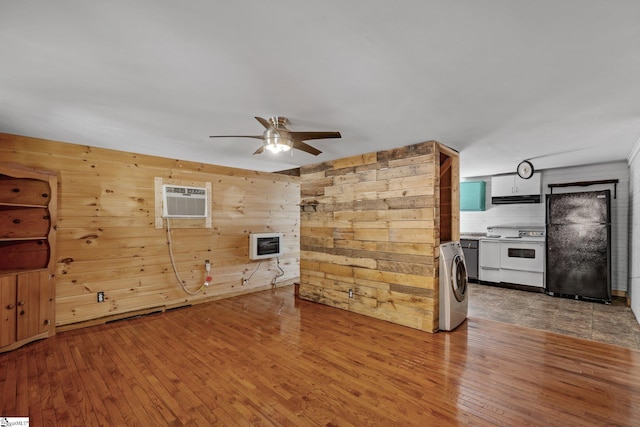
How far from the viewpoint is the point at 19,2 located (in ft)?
4.25

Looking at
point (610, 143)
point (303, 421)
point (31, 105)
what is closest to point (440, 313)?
point (303, 421)

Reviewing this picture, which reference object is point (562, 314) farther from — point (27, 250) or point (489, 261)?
point (27, 250)

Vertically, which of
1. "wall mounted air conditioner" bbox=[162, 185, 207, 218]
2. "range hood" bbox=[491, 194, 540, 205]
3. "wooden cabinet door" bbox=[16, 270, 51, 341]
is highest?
"range hood" bbox=[491, 194, 540, 205]

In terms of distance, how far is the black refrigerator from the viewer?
4613 millimetres

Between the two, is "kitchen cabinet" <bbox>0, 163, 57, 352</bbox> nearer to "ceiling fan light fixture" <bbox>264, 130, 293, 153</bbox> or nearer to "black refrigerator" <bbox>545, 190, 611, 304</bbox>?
"ceiling fan light fixture" <bbox>264, 130, 293, 153</bbox>

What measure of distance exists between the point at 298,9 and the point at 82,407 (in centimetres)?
285

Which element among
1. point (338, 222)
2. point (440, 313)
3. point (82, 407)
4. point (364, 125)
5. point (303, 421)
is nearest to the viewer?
point (303, 421)

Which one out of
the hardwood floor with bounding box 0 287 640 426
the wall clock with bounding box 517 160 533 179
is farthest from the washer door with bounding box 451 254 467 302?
the wall clock with bounding box 517 160 533 179

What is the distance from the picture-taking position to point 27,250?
10.7 ft

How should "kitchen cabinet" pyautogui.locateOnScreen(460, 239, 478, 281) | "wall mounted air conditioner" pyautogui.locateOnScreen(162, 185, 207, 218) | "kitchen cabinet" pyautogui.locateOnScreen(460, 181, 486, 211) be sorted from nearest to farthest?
"wall mounted air conditioner" pyautogui.locateOnScreen(162, 185, 207, 218) < "kitchen cabinet" pyautogui.locateOnScreen(460, 239, 478, 281) < "kitchen cabinet" pyautogui.locateOnScreen(460, 181, 486, 211)

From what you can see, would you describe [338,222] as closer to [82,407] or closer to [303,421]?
[303,421]

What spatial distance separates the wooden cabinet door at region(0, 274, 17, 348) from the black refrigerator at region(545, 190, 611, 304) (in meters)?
7.30

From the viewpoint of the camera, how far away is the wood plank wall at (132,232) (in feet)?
11.4

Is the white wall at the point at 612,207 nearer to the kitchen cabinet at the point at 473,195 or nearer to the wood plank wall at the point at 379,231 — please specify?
the kitchen cabinet at the point at 473,195
